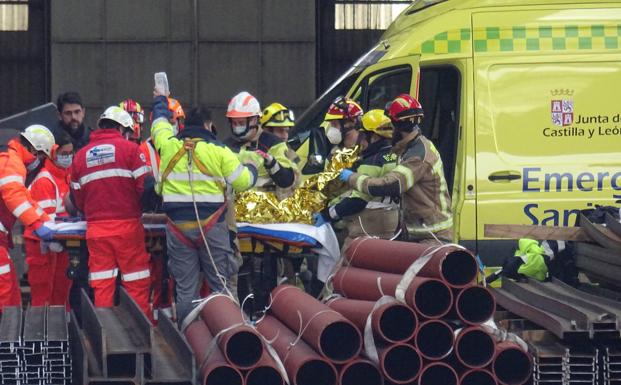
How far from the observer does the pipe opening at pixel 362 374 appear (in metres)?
7.77

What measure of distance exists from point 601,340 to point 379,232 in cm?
311

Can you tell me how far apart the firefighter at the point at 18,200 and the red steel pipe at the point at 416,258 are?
9.85ft

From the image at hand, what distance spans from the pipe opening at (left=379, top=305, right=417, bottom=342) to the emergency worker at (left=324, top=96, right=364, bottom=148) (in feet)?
12.3

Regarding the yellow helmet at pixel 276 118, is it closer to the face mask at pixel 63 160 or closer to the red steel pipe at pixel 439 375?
the face mask at pixel 63 160

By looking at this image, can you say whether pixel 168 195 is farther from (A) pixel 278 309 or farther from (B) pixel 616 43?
(B) pixel 616 43

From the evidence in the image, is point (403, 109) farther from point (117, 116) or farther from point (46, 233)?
point (46, 233)

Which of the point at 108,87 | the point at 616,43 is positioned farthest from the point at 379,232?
the point at 108,87

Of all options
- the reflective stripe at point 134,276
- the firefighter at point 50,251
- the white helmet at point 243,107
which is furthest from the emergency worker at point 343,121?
the firefighter at point 50,251

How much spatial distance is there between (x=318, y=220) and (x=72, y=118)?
2.70m

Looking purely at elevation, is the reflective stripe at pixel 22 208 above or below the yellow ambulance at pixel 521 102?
below

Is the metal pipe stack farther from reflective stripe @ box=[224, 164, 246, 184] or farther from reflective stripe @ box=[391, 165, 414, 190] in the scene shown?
reflective stripe @ box=[224, 164, 246, 184]

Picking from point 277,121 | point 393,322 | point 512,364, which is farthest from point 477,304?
point 277,121

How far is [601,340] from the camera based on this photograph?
804 cm

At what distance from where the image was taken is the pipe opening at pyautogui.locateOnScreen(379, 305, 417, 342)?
25.7 feet
